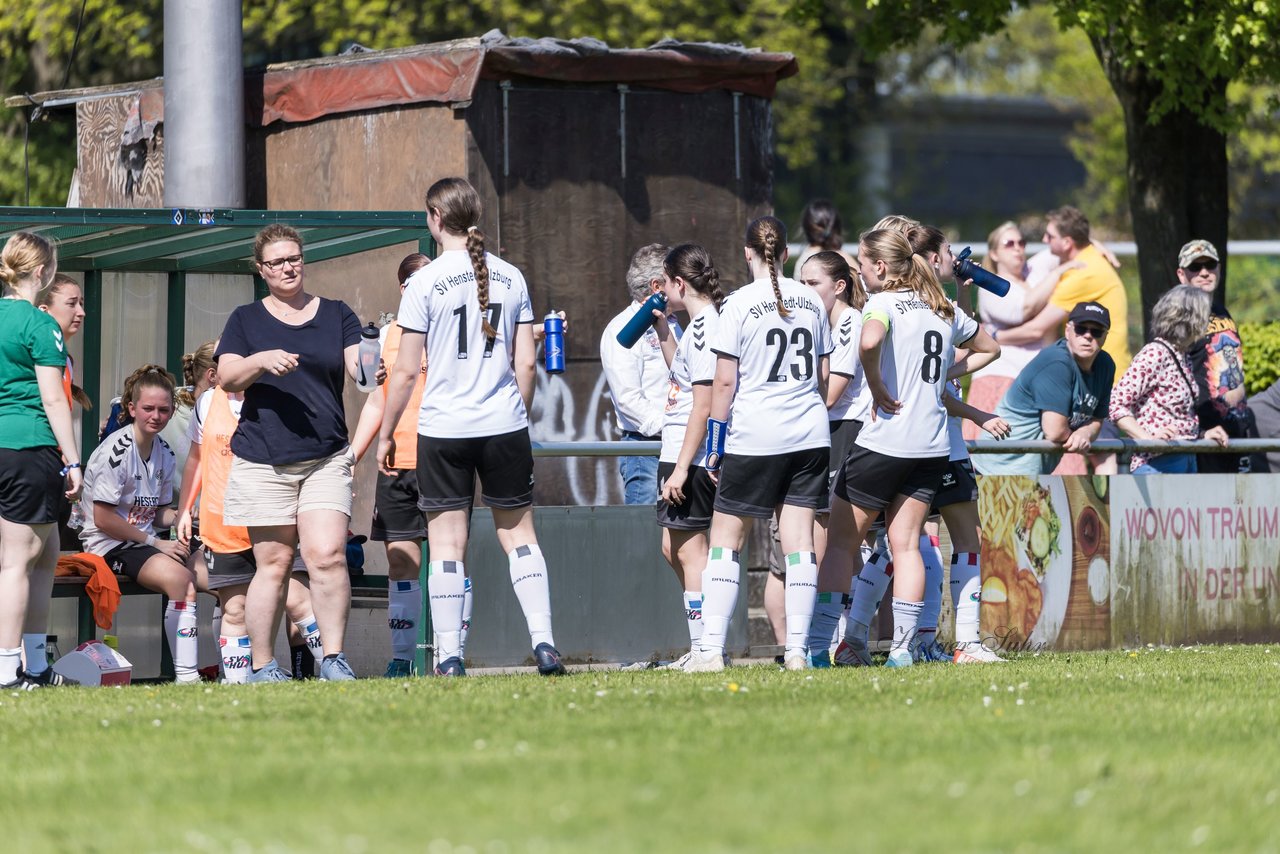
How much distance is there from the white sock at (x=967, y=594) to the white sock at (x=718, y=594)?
1333mm

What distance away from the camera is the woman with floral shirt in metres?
12.5

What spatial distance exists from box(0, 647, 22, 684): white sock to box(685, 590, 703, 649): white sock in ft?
9.85

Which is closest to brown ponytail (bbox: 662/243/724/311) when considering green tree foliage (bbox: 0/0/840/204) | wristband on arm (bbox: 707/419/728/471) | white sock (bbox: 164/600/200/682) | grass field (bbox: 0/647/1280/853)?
wristband on arm (bbox: 707/419/728/471)

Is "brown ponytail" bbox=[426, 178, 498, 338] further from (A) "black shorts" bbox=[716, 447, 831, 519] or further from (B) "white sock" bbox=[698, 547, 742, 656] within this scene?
(B) "white sock" bbox=[698, 547, 742, 656]

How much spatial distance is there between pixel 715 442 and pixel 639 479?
225 centimetres

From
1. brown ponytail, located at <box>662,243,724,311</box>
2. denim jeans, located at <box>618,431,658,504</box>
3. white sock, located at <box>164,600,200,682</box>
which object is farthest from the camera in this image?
denim jeans, located at <box>618,431,658,504</box>

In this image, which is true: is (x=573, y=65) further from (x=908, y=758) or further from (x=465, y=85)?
(x=908, y=758)

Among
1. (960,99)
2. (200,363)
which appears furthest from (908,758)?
(960,99)

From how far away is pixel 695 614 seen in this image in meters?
9.80

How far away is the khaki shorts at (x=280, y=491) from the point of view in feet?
30.3

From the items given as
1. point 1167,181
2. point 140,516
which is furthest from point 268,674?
point 1167,181

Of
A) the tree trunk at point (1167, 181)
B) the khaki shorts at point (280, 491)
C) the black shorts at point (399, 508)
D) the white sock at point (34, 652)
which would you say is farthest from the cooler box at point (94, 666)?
the tree trunk at point (1167, 181)

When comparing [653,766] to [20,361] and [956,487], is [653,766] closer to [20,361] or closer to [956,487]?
[20,361]

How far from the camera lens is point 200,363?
1088cm
